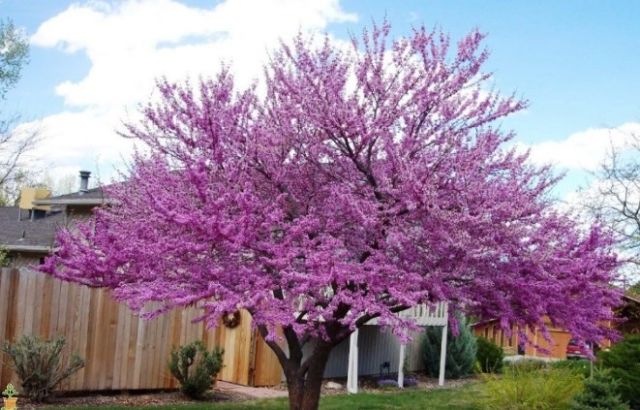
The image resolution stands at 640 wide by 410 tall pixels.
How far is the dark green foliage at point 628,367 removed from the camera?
9938 millimetres

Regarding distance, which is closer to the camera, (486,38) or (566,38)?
(486,38)

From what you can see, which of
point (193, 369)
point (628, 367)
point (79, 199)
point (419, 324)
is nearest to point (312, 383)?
point (193, 369)

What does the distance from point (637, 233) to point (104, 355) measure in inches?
720

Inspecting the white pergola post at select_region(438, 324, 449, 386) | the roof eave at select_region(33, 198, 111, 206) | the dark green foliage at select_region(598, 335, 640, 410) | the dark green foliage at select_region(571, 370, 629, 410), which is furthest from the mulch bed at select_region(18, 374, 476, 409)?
the roof eave at select_region(33, 198, 111, 206)

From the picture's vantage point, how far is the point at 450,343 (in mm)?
16375

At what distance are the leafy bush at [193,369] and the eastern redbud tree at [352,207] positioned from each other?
12.3 feet

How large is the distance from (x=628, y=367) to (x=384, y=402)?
3.56 meters

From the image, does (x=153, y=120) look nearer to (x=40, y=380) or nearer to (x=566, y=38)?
(x=40, y=380)

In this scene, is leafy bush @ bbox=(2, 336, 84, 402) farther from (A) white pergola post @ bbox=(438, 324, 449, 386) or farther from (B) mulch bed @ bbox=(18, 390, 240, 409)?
(A) white pergola post @ bbox=(438, 324, 449, 386)

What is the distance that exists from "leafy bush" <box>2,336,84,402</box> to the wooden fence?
0.32 meters

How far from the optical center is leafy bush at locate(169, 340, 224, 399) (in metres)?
10.5

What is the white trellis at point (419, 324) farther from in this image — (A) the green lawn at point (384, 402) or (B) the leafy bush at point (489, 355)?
(B) the leafy bush at point (489, 355)

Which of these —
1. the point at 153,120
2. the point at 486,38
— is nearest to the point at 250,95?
the point at 153,120

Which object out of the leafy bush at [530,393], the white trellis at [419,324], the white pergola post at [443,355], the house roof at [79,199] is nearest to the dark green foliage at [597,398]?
the leafy bush at [530,393]
